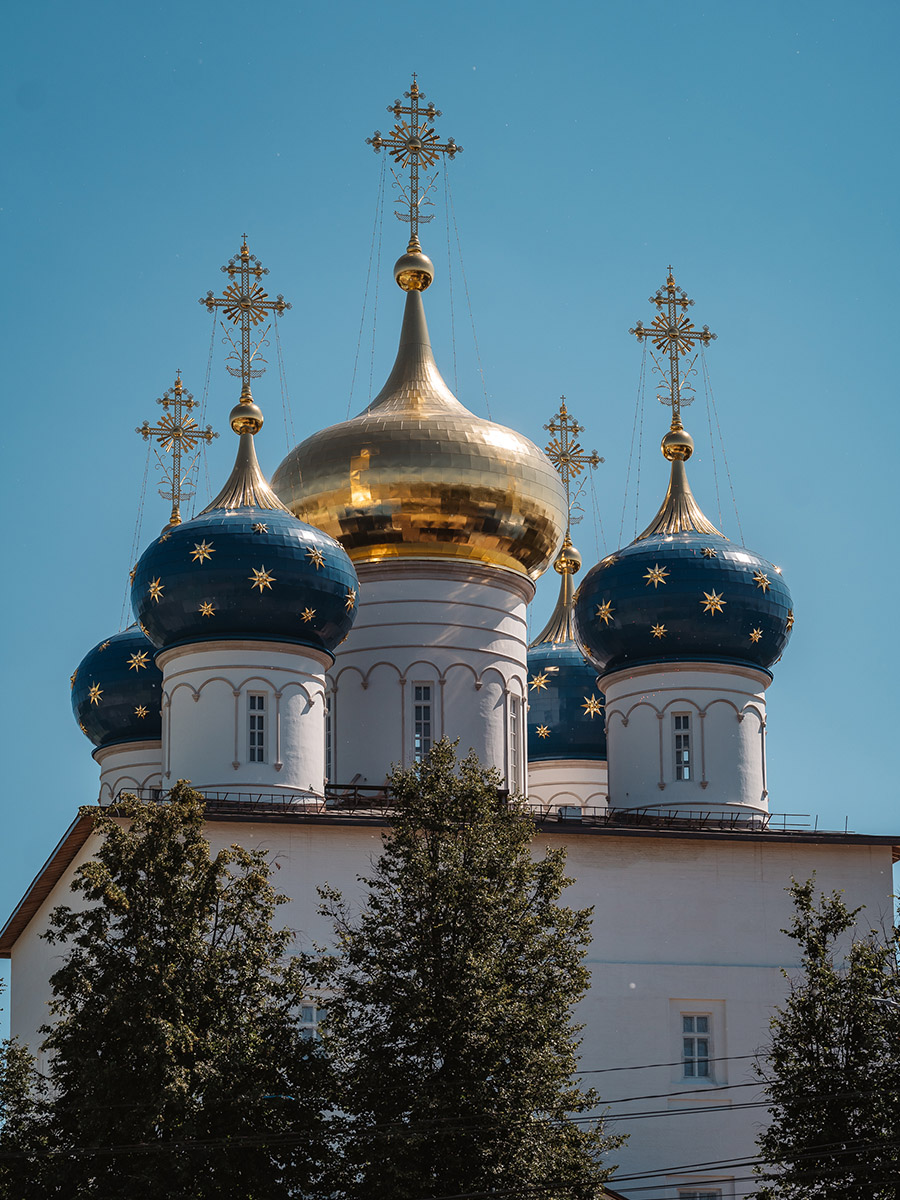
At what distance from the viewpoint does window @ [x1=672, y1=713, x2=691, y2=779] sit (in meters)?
30.6

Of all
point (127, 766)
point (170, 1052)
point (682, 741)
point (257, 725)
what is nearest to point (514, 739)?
point (682, 741)

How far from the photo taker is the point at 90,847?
27.7 m

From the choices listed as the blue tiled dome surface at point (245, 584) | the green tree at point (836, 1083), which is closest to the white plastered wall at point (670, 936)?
the blue tiled dome surface at point (245, 584)

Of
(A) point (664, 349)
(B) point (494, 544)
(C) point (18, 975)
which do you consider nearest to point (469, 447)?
(B) point (494, 544)

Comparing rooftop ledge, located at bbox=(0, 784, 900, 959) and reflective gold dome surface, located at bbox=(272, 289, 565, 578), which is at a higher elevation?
reflective gold dome surface, located at bbox=(272, 289, 565, 578)

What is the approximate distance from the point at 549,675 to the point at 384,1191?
16820 mm

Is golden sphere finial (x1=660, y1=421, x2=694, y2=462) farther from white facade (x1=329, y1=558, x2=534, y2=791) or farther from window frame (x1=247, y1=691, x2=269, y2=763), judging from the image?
window frame (x1=247, y1=691, x2=269, y2=763)

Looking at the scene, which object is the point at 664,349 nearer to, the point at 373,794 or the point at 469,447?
the point at 469,447

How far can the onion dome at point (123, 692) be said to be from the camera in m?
33.4

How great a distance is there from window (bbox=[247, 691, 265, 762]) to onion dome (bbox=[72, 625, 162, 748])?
5255 millimetres

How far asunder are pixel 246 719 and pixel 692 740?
647 centimetres

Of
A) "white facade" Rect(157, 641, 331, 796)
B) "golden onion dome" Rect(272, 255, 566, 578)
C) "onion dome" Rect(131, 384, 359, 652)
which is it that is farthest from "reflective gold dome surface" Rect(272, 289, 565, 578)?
"white facade" Rect(157, 641, 331, 796)

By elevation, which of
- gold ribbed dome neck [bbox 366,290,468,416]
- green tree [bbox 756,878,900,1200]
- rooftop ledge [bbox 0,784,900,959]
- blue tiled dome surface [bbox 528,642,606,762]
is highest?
gold ribbed dome neck [bbox 366,290,468,416]

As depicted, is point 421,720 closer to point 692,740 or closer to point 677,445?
point 692,740
